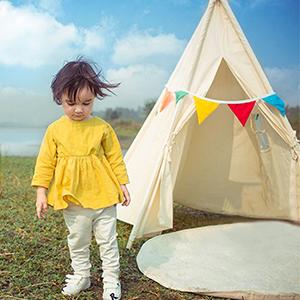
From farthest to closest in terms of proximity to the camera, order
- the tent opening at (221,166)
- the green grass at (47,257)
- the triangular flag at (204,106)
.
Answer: the tent opening at (221,166)
the triangular flag at (204,106)
the green grass at (47,257)

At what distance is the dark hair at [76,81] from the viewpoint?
1853 mm

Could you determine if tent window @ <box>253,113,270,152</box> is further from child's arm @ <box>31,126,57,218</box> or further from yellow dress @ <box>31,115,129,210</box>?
child's arm @ <box>31,126,57,218</box>

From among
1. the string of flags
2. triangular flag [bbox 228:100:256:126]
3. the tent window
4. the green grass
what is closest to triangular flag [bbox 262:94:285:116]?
the string of flags

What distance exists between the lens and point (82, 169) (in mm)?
1916

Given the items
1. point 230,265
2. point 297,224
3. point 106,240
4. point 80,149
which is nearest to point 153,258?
point 230,265

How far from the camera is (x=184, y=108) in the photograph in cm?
295

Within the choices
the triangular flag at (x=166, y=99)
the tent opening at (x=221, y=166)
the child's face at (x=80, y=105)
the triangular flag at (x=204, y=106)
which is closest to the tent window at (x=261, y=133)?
the tent opening at (x=221, y=166)

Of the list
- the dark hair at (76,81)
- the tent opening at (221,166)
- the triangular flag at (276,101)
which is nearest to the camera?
the dark hair at (76,81)

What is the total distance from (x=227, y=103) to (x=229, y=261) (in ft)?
3.19

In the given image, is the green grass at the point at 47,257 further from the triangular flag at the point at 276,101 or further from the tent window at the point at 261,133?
the triangular flag at the point at 276,101

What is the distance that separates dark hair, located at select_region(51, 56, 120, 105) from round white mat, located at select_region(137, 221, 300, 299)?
1.00 meters

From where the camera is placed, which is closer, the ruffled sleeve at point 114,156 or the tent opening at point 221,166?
the ruffled sleeve at point 114,156


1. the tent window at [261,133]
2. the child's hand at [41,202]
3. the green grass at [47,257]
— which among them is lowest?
the green grass at [47,257]

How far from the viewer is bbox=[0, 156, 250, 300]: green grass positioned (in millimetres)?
2148
